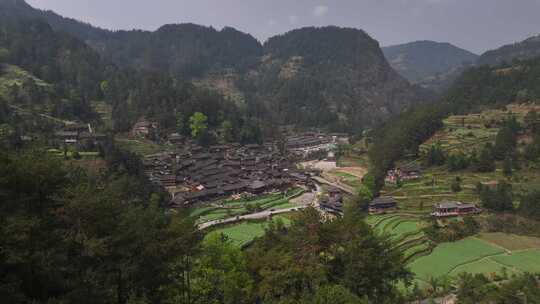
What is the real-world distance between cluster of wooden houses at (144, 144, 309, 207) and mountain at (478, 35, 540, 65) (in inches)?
4923

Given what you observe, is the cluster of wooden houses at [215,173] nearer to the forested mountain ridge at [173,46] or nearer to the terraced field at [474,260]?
the terraced field at [474,260]

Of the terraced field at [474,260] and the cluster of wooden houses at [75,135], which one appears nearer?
the terraced field at [474,260]

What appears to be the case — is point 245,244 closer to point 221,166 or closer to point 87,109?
point 221,166

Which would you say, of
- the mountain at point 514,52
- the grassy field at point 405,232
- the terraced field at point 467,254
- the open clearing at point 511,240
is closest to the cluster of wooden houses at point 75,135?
the grassy field at point 405,232

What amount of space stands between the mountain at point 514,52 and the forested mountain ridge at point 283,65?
1730 inches

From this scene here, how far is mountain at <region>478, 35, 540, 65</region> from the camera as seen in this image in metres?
144

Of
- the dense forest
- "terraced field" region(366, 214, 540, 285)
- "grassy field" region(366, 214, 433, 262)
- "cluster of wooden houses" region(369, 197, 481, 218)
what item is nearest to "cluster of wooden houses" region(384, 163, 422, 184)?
"cluster of wooden houses" region(369, 197, 481, 218)

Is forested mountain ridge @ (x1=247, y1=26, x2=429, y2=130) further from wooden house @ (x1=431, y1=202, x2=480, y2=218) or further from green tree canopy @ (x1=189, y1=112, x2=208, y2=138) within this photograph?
wooden house @ (x1=431, y1=202, x2=480, y2=218)

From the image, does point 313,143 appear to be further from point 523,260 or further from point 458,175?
point 523,260

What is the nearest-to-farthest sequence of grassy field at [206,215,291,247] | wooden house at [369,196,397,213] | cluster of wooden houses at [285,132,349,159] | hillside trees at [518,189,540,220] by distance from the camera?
grassy field at [206,215,291,247], hillside trees at [518,189,540,220], wooden house at [369,196,397,213], cluster of wooden houses at [285,132,349,159]

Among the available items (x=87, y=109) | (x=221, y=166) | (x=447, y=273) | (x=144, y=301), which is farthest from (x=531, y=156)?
(x=87, y=109)

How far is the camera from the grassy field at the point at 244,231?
27.9m

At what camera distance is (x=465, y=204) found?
32.0 metres

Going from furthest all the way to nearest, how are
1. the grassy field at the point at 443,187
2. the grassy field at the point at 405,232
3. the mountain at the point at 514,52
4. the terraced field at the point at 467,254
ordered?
the mountain at the point at 514,52, the grassy field at the point at 443,187, the grassy field at the point at 405,232, the terraced field at the point at 467,254
